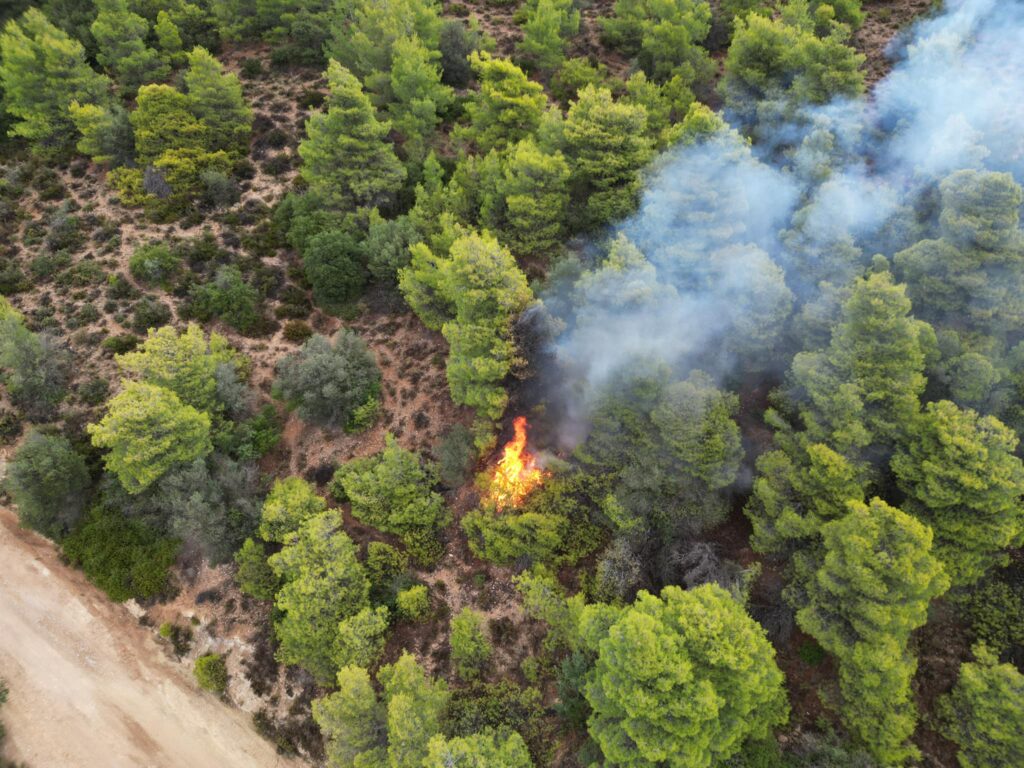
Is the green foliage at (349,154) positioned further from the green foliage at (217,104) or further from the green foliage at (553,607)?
the green foliage at (553,607)

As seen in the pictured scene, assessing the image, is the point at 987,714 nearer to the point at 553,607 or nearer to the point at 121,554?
the point at 553,607

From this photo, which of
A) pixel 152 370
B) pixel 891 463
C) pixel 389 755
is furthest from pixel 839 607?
pixel 152 370

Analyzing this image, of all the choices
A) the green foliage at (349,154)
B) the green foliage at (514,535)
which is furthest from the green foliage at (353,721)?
the green foliage at (349,154)

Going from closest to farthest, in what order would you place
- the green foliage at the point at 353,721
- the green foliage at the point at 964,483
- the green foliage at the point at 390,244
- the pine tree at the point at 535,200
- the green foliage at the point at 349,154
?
the green foliage at the point at 964,483
the green foliage at the point at 353,721
the pine tree at the point at 535,200
the green foliage at the point at 390,244
the green foliage at the point at 349,154

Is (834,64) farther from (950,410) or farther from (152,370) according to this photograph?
(152,370)

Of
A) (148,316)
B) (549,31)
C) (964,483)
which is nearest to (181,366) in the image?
(148,316)

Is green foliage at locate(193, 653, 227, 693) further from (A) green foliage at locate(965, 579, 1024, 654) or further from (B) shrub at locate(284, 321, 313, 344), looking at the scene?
(A) green foliage at locate(965, 579, 1024, 654)

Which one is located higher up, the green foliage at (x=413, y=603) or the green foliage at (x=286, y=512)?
the green foliage at (x=286, y=512)
